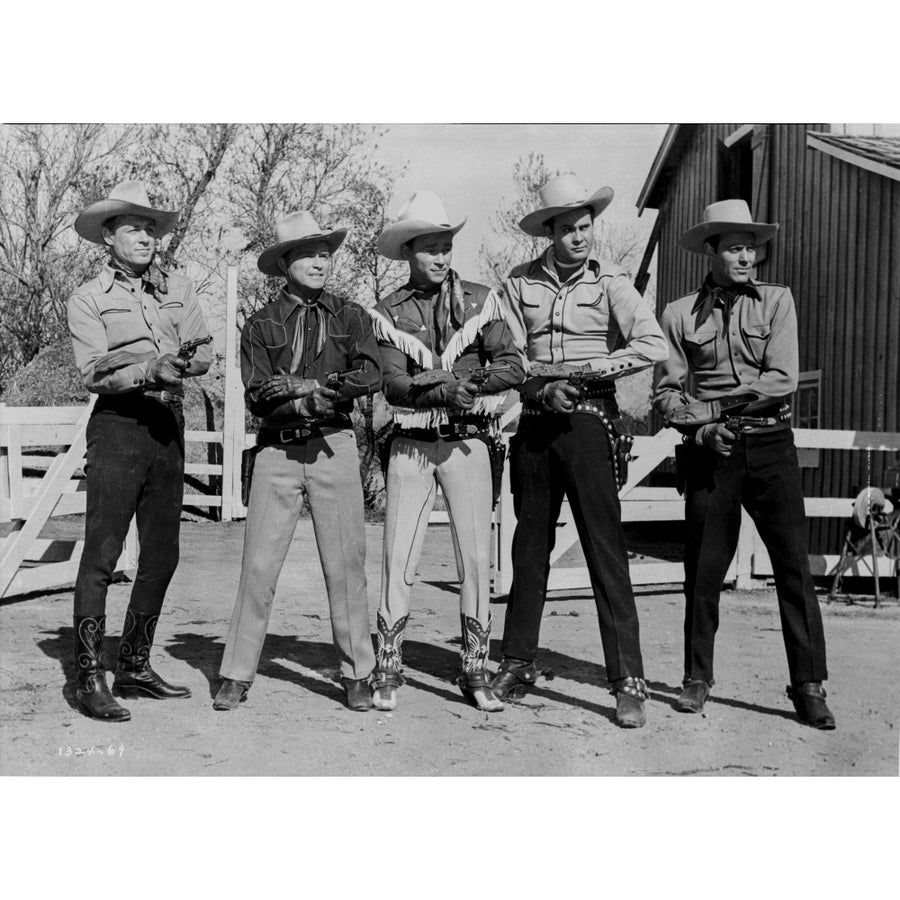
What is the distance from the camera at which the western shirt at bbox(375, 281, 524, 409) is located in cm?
472

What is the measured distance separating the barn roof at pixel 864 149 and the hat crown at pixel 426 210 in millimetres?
3558

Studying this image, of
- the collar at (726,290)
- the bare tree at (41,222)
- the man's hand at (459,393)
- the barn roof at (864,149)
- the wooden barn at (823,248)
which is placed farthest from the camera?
the wooden barn at (823,248)

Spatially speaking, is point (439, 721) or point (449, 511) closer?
point (439, 721)

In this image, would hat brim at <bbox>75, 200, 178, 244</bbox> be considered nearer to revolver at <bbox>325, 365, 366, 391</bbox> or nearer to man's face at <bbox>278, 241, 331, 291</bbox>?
man's face at <bbox>278, 241, 331, 291</bbox>

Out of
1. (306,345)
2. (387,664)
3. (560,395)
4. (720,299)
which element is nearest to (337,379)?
(306,345)

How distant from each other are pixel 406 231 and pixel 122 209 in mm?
1300

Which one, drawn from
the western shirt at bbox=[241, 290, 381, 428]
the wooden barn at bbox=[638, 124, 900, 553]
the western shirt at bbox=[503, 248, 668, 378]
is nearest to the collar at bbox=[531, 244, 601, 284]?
the western shirt at bbox=[503, 248, 668, 378]

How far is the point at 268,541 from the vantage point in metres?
4.75

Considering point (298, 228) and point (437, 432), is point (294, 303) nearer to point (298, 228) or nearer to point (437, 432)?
point (298, 228)

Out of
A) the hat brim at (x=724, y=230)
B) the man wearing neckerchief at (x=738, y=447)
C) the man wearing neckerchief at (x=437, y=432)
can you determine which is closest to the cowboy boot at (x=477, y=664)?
the man wearing neckerchief at (x=437, y=432)

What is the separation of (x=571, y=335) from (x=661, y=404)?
0.53 metres

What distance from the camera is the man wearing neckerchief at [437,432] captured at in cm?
Result: 472

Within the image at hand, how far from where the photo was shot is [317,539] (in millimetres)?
4750

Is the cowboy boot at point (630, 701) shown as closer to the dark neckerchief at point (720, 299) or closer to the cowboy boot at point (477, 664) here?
the cowboy boot at point (477, 664)
